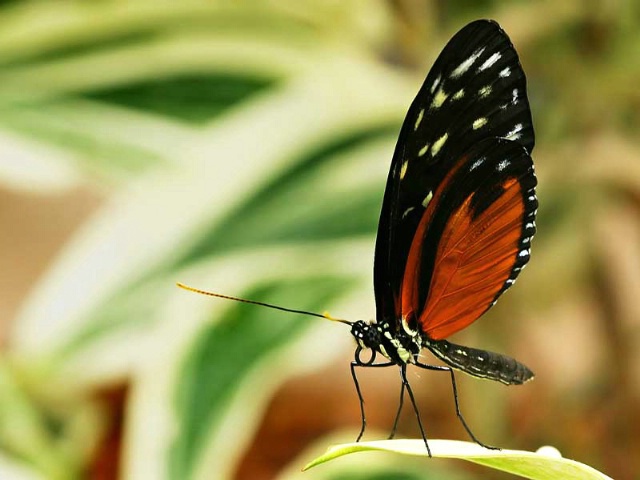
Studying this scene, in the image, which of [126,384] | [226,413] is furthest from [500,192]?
[126,384]

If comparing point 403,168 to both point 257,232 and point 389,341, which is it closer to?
point 389,341

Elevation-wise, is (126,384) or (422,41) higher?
(422,41)

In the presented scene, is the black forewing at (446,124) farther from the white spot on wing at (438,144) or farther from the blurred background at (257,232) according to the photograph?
the blurred background at (257,232)

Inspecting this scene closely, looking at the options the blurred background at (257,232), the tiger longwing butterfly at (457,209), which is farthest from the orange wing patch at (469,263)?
the blurred background at (257,232)

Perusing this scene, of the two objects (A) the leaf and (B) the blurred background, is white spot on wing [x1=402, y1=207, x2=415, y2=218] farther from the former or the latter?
(B) the blurred background

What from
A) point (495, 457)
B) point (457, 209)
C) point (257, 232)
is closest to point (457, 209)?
point (457, 209)

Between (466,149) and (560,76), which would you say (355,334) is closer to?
(466,149)

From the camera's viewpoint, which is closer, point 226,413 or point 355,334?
point 355,334
